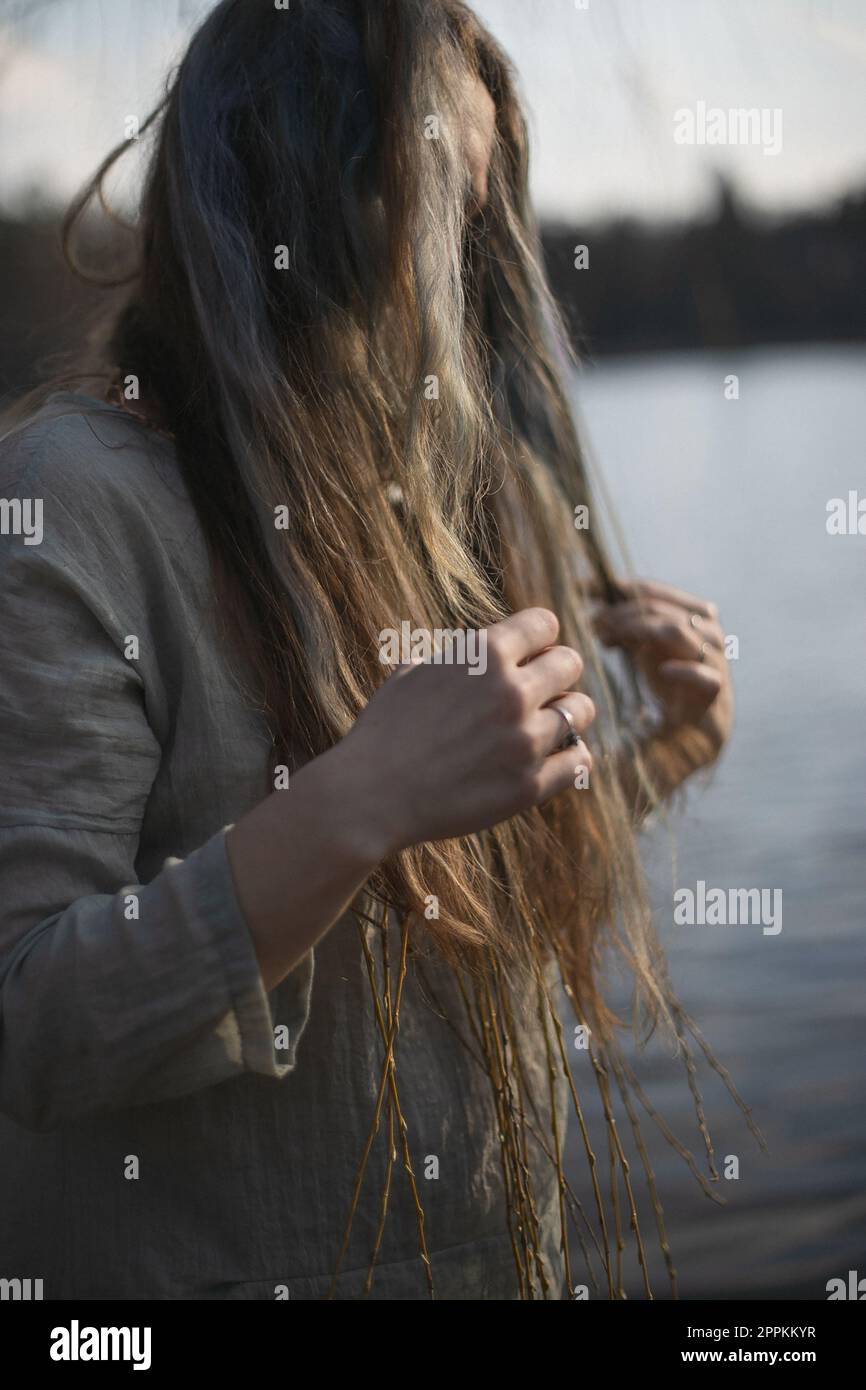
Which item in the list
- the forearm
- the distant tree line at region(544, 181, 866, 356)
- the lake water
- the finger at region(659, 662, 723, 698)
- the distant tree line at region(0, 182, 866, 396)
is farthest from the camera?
the distant tree line at region(544, 181, 866, 356)

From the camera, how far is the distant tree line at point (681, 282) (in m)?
1.26

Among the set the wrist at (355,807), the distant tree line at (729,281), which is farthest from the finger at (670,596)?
the distant tree line at (729,281)

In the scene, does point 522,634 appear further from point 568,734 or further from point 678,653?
point 678,653

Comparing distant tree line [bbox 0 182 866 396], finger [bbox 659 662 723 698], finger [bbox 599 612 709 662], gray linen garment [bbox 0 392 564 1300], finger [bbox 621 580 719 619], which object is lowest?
gray linen garment [bbox 0 392 564 1300]

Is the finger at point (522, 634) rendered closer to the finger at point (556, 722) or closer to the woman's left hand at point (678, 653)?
the finger at point (556, 722)

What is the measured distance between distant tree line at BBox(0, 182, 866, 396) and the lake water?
0.13 meters

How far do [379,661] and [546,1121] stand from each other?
349 millimetres

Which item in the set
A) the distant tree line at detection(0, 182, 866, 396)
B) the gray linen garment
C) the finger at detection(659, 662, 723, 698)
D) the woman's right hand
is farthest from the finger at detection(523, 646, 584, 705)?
the distant tree line at detection(0, 182, 866, 396)

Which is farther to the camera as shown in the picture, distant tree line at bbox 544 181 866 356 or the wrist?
distant tree line at bbox 544 181 866 356

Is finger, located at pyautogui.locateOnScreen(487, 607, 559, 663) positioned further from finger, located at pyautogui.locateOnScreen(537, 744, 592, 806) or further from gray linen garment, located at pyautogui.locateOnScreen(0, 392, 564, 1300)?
gray linen garment, located at pyautogui.locateOnScreen(0, 392, 564, 1300)

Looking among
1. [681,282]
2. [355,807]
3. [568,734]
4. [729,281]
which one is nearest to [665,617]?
[568,734]

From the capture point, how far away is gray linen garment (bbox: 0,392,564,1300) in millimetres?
573

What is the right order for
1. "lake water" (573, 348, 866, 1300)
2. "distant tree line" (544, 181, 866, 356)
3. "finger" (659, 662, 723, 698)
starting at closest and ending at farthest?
1. "finger" (659, 662, 723, 698)
2. "lake water" (573, 348, 866, 1300)
3. "distant tree line" (544, 181, 866, 356)

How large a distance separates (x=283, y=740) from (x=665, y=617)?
1.34ft
